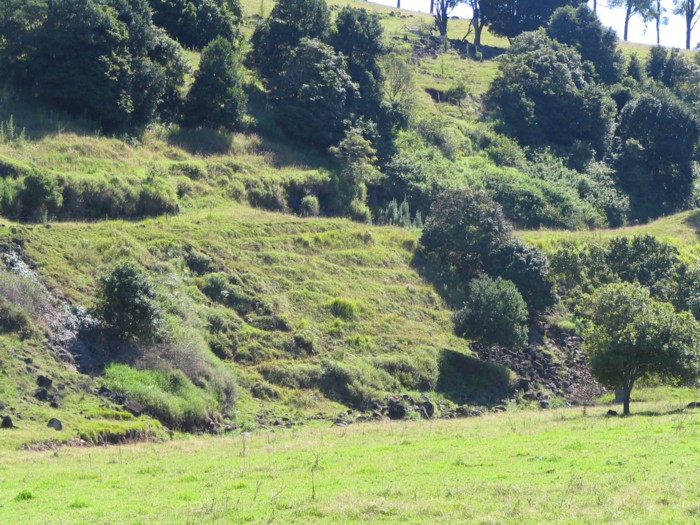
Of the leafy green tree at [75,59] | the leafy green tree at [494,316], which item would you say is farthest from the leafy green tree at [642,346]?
the leafy green tree at [75,59]

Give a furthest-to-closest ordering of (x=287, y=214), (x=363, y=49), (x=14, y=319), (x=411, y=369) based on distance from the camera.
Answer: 1. (x=363, y=49)
2. (x=287, y=214)
3. (x=411, y=369)
4. (x=14, y=319)

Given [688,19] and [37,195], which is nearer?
[37,195]

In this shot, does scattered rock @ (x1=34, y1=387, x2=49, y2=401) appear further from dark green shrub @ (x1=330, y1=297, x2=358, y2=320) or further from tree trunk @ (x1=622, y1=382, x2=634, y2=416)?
tree trunk @ (x1=622, y1=382, x2=634, y2=416)

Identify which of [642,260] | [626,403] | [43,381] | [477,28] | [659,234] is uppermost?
[477,28]

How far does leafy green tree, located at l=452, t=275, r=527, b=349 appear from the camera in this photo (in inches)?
2470

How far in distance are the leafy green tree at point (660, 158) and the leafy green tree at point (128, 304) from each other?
6350cm

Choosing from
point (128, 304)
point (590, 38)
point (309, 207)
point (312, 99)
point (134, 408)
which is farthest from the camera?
point (590, 38)

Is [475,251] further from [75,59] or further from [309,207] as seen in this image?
[75,59]

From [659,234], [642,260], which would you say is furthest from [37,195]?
[659,234]

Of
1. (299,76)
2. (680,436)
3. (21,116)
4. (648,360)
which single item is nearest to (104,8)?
(21,116)

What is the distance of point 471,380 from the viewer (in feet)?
200

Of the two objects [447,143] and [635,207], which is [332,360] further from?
[635,207]

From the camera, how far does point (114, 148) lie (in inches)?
2692

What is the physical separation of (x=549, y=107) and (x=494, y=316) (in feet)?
164
